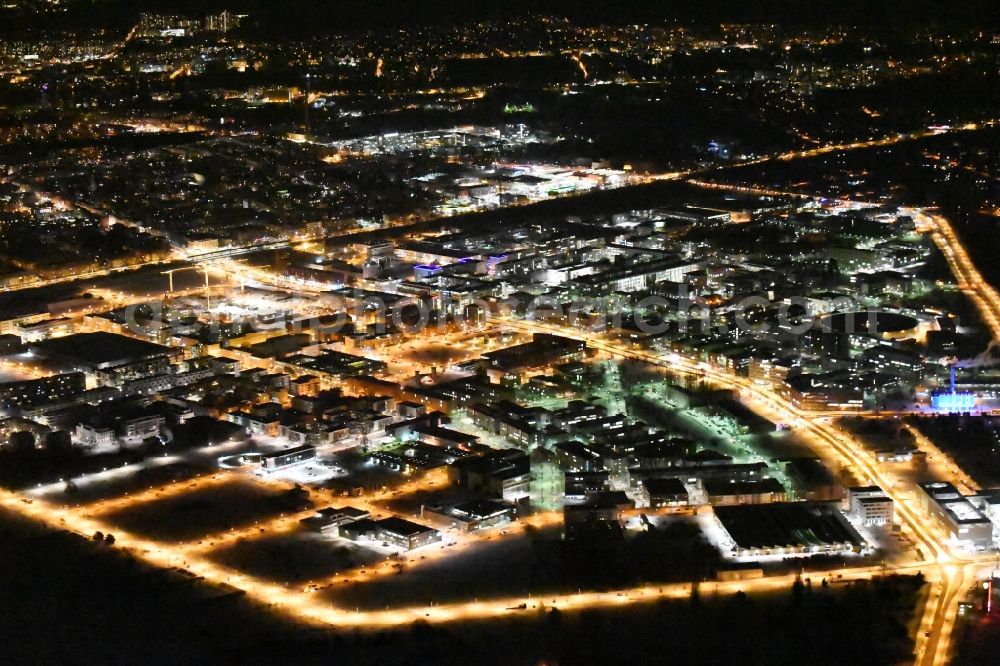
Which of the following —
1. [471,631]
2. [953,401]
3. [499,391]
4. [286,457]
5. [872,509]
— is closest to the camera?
[471,631]

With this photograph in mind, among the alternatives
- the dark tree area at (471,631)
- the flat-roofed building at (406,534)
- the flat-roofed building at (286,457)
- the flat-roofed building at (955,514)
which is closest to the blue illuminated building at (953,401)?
the flat-roofed building at (955,514)

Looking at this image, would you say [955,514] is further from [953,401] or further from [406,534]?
[406,534]

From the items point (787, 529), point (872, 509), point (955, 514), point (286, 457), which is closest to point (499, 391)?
point (286, 457)

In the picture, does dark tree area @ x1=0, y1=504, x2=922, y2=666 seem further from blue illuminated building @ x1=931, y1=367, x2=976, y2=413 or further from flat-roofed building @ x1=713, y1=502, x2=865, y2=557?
blue illuminated building @ x1=931, y1=367, x2=976, y2=413

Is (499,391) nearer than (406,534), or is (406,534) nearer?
(406,534)

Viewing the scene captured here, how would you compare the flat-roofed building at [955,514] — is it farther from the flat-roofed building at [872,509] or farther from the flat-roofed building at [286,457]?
the flat-roofed building at [286,457]

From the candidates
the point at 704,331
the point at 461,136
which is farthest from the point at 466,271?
the point at 461,136

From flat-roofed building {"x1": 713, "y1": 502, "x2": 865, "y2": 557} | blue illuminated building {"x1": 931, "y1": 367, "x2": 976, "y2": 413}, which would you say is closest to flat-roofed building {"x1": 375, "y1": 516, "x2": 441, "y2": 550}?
flat-roofed building {"x1": 713, "y1": 502, "x2": 865, "y2": 557}

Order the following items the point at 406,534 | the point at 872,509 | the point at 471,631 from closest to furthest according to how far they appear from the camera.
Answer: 1. the point at 471,631
2. the point at 406,534
3. the point at 872,509
